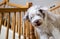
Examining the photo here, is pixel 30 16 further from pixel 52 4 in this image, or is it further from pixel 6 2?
pixel 52 4

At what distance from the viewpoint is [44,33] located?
1939 mm

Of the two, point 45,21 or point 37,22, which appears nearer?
point 37,22

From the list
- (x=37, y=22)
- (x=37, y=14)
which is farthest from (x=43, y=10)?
(x=37, y=22)

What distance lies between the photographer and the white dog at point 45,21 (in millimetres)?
1819

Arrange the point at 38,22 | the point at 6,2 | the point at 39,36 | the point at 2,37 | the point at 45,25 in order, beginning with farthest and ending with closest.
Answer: the point at 6,2
the point at 2,37
the point at 39,36
the point at 45,25
the point at 38,22

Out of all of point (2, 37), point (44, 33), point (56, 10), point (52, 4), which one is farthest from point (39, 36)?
point (52, 4)

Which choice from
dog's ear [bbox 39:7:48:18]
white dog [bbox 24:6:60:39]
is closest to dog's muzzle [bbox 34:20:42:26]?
white dog [bbox 24:6:60:39]

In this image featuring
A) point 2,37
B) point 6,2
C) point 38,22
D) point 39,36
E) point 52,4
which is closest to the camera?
point 38,22

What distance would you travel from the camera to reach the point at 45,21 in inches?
72.9

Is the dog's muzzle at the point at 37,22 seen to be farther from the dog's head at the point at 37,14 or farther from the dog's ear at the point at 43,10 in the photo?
the dog's ear at the point at 43,10

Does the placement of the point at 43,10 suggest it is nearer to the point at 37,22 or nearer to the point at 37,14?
the point at 37,14

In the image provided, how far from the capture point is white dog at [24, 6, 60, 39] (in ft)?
5.97

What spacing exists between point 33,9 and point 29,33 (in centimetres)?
38

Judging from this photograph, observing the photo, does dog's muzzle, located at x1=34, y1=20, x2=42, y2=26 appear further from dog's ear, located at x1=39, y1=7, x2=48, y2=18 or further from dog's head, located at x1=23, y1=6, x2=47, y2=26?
dog's ear, located at x1=39, y1=7, x2=48, y2=18
